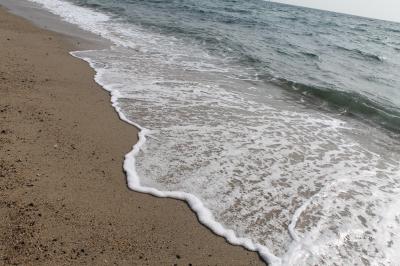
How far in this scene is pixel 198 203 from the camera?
4.18 m

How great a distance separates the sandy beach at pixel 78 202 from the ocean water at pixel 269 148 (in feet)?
0.85

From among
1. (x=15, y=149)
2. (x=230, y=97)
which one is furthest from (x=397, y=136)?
(x=15, y=149)

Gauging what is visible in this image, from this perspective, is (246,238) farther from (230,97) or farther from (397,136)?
(397,136)

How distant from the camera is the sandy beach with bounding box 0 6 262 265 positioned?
3199mm

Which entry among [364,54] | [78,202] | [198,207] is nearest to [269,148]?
[198,207]

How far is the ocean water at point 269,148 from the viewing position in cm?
402

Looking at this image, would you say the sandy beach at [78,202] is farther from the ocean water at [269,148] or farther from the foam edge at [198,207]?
the ocean water at [269,148]

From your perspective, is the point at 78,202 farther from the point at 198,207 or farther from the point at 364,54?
the point at 364,54

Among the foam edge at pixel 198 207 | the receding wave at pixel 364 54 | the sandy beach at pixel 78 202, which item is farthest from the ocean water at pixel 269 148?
the receding wave at pixel 364 54

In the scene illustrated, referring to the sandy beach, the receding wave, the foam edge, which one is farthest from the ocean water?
the receding wave

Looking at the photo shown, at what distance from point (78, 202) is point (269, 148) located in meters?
3.26

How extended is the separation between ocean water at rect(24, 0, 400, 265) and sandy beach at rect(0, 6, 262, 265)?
10.2 inches

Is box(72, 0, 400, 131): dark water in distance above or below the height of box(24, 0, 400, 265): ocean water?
below

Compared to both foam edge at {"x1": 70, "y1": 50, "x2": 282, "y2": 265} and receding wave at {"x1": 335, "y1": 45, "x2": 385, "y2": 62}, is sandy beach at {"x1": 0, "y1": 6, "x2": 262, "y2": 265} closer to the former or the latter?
foam edge at {"x1": 70, "y1": 50, "x2": 282, "y2": 265}
